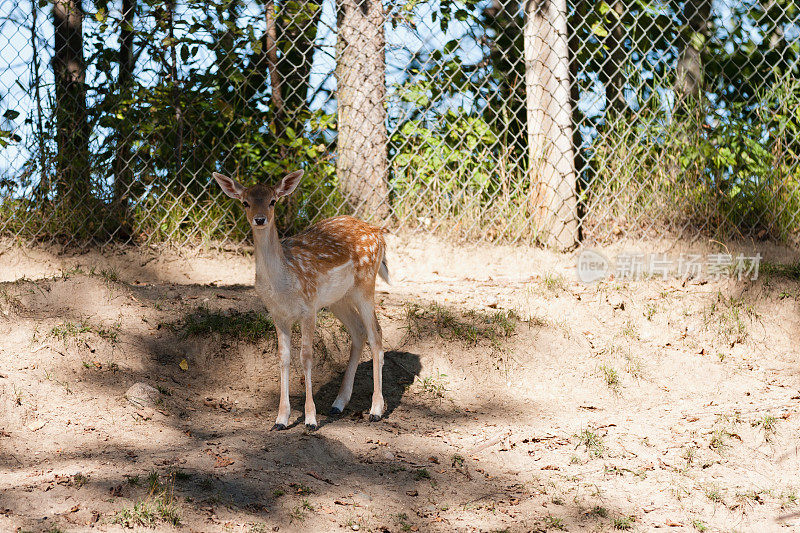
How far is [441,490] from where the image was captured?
453cm

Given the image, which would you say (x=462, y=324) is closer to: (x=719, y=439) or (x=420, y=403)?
(x=420, y=403)

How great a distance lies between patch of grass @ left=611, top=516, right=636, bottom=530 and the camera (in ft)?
13.8

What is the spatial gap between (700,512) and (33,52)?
676cm

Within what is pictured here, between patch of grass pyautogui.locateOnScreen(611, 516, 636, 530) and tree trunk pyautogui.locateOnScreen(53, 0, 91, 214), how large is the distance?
5.49 metres

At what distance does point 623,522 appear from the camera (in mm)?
4234

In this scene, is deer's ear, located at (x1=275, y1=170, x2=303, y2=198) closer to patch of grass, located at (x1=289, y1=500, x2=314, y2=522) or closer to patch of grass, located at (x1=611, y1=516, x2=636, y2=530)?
patch of grass, located at (x1=289, y1=500, x2=314, y2=522)

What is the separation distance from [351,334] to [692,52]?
5185 millimetres

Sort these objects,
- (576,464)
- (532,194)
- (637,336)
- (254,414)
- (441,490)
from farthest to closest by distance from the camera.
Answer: (532,194) < (637,336) < (254,414) < (576,464) < (441,490)

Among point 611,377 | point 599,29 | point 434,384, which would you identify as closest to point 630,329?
point 611,377

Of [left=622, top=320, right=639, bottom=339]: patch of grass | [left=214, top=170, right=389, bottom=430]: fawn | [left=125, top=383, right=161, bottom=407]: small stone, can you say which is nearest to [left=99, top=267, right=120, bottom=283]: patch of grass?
[left=125, top=383, right=161, bottom=407]: small stone

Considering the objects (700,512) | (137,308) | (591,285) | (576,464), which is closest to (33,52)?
(137,308)

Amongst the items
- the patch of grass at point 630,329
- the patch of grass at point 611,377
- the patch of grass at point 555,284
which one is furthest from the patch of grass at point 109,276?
the patch of grass at point 630,329

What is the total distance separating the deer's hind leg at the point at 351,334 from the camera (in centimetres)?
577

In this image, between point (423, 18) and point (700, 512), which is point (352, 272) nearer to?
point (700, 512)
